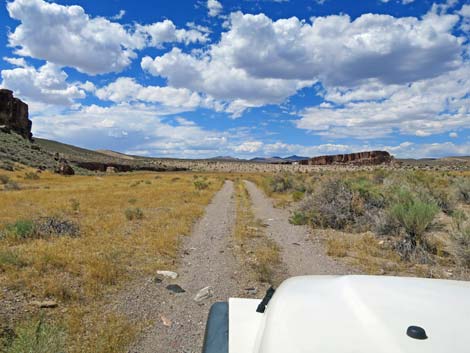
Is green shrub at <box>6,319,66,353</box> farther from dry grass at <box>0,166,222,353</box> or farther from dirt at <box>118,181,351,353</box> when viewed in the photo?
dirt at <box>118,181,351,353</box>

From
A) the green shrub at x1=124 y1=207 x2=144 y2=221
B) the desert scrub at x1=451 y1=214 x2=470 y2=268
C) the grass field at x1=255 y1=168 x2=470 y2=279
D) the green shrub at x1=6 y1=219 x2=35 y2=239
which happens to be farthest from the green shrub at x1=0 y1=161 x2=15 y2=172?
the desert scrub at x1=451 y1=214 x2=470 y2=268

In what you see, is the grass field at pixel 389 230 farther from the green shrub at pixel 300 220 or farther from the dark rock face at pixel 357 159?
the dark rock face at pixel 357 159

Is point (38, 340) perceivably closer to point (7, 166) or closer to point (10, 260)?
point (10, 260)

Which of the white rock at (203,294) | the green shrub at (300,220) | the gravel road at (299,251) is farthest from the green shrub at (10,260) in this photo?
the green shrub at (300,220)

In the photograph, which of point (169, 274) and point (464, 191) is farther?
point (464, 191)

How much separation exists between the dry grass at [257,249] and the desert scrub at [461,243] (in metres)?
3.73

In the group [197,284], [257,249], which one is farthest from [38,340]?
[257,249]

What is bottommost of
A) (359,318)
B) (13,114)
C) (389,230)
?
(389,230)

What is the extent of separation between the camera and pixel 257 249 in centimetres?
909

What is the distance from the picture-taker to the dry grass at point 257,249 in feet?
23.6

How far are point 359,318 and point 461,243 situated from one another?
769 centimetres

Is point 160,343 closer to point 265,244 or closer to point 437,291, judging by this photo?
point 437,291

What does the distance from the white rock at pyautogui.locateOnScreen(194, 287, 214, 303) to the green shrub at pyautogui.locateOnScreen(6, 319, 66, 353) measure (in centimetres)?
210

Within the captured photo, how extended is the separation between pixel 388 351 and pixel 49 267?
672cm
